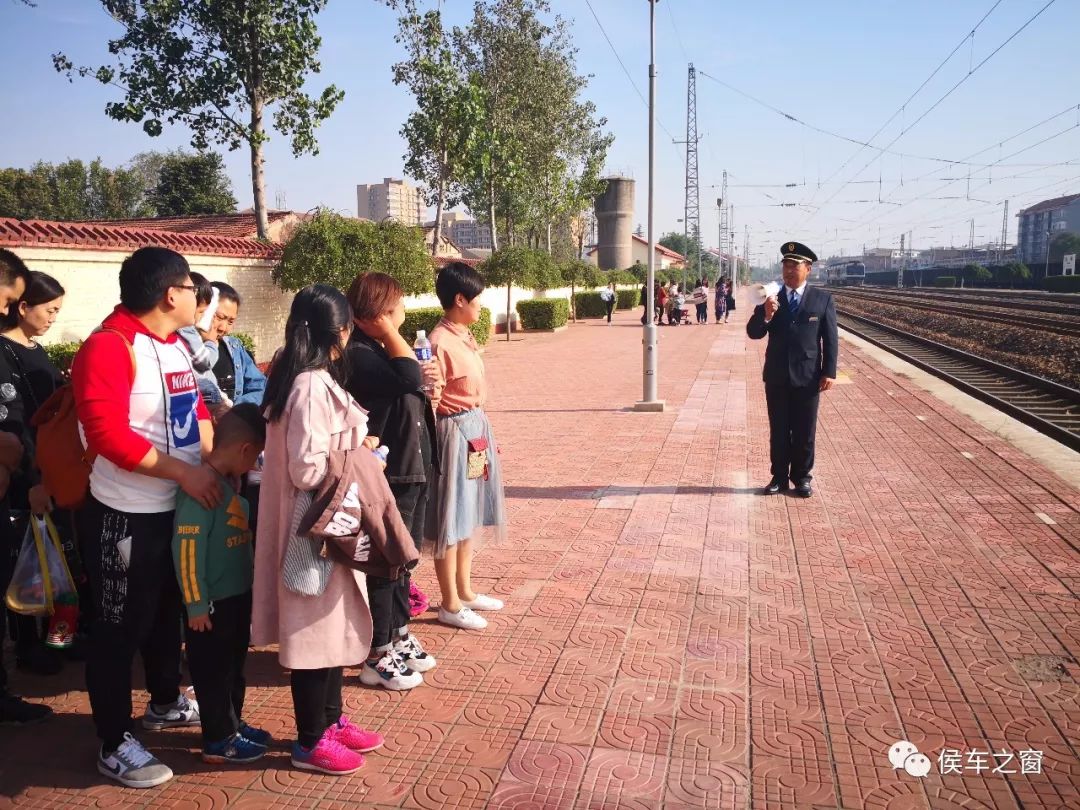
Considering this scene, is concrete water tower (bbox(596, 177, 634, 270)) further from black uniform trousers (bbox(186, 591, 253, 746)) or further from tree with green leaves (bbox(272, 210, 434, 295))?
black uniform trousers (bbox(186, 591, 253, 746))

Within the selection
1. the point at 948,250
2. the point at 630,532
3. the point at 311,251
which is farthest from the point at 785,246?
the point at 948,250

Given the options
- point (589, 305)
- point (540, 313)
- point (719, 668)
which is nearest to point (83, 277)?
point (719, 668)

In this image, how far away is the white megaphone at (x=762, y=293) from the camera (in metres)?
6.03

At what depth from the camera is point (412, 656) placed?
340cm

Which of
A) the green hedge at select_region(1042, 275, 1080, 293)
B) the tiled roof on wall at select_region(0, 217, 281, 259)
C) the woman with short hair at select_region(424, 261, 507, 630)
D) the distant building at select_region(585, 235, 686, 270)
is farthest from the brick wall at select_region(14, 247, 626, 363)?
the distant building at select_region(585, 235, 686, 270)

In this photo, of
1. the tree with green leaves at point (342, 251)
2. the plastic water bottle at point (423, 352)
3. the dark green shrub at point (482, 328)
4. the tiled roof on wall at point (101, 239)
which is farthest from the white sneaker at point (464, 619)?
the dark green shrub at point (482, 328)

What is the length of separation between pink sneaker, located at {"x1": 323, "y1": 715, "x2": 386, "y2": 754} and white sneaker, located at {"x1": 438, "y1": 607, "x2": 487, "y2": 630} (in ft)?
3.43

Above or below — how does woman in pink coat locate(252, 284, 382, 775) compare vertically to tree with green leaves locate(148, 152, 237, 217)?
below

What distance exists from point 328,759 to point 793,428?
441 centimetres

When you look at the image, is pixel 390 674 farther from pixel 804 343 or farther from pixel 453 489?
pixel 804 343

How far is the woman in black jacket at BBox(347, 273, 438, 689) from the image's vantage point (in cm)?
311

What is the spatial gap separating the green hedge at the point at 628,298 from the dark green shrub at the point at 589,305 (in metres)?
4.13

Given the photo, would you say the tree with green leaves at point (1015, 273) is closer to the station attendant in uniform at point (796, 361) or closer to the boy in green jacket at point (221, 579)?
the station attendant in uniform at point (796, 361)

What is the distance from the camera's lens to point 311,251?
47.8ft
